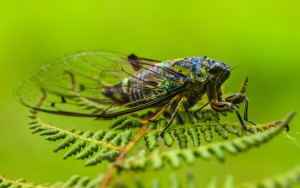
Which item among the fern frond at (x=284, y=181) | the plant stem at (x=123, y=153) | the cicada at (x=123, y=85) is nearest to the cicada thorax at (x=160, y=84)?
the cicada at (x=123, y=85)

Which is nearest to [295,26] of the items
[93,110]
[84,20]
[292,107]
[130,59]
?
[292,107]

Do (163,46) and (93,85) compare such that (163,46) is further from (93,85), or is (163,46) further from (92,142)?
(92,142)

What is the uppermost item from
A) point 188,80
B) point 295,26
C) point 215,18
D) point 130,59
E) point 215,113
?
point 215,18

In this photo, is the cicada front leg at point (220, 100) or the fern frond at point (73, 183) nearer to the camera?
the fern frond at point (73, 183)

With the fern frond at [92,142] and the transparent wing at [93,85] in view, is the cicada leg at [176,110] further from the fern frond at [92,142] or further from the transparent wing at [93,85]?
the fern frond at [92,142]

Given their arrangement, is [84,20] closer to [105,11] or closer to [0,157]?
[105,11]
